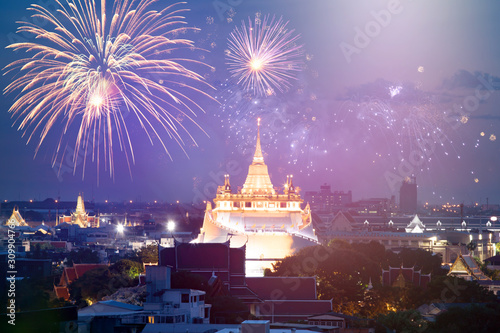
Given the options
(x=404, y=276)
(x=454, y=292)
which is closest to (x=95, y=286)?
(x=404, y=276)

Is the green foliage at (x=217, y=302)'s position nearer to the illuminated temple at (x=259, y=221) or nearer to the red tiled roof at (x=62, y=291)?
the red tiled roof at (x=62, y=291)

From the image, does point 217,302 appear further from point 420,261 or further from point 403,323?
point 420,261

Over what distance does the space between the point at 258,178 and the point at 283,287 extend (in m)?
34.0

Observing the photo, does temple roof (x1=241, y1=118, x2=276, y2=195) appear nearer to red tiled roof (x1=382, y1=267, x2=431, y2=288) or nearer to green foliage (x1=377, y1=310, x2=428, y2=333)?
red tiled roof (x1=382, y1=267, x2=431, y2=288)

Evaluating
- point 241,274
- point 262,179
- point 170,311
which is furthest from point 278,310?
point 262,179

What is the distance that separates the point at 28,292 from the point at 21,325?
15.8 meters

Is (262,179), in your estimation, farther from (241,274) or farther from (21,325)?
(21,325)

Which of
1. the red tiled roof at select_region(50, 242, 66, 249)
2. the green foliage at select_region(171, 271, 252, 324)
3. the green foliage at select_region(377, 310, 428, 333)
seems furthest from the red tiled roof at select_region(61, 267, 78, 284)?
the red tiled roof at select_region(50, 242, 66, 249)

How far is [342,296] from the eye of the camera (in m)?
79.1

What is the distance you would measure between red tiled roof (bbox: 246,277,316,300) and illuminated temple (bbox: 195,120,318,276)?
1763cm

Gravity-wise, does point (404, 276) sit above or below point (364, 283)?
above

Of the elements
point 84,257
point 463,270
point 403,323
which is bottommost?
point 403,323

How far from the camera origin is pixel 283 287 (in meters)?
78.9

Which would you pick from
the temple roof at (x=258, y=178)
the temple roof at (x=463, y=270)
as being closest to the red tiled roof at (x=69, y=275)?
the temple roof at (x=258, y=178)
